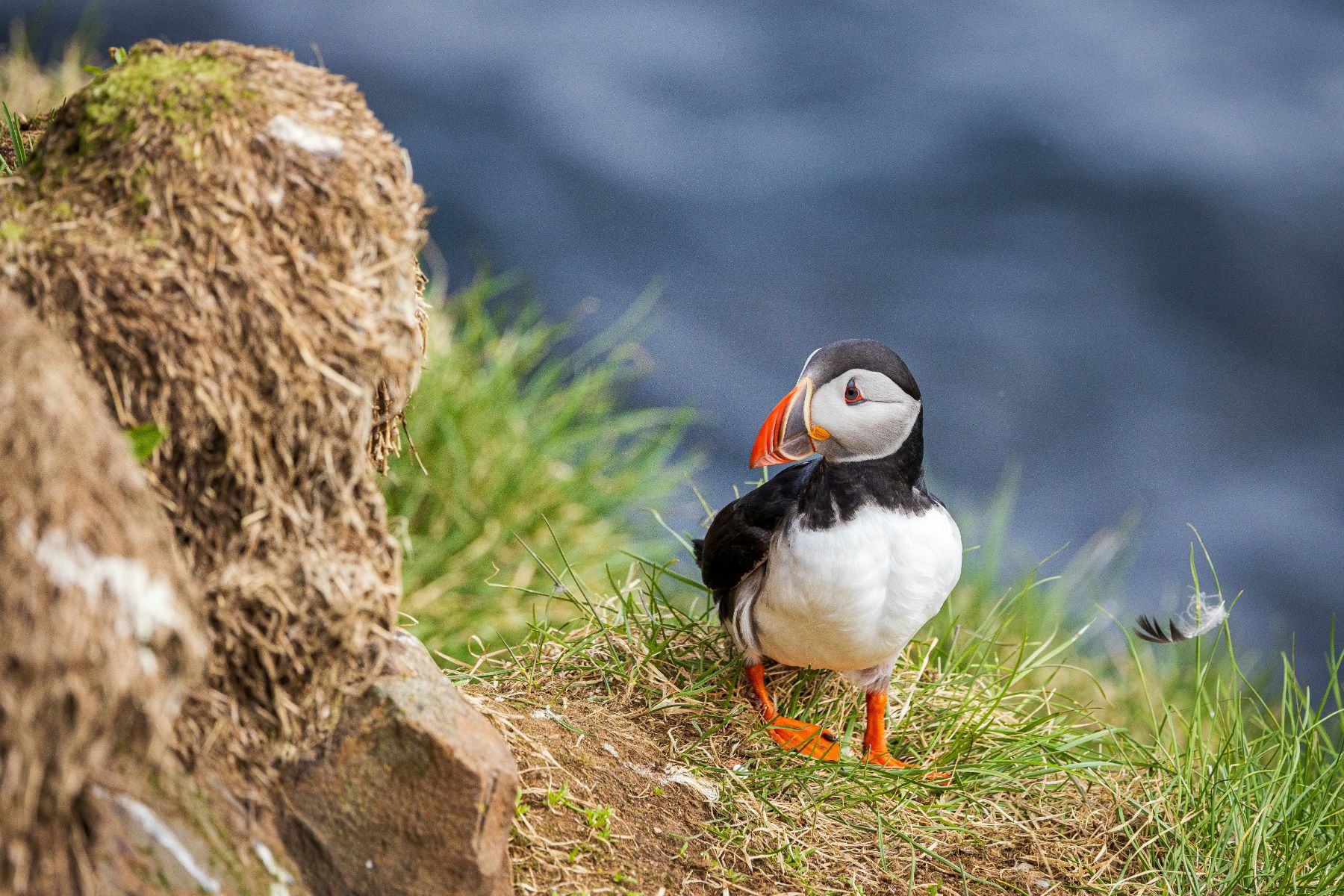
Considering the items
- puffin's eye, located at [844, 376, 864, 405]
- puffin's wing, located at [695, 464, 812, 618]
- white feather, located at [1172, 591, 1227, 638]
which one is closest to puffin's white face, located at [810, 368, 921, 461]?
puffin's eye, located at [844, 376, 864, 405]

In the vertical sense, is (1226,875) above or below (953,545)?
below

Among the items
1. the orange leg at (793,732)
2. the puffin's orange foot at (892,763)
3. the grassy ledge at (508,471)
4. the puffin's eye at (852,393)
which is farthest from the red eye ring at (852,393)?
the grassy ledge at (508,471)

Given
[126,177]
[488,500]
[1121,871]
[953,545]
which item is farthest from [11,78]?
[1121,871]

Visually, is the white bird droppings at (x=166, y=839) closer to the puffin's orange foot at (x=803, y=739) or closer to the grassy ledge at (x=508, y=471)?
the puffin's orange foot at (x=803, y=739)

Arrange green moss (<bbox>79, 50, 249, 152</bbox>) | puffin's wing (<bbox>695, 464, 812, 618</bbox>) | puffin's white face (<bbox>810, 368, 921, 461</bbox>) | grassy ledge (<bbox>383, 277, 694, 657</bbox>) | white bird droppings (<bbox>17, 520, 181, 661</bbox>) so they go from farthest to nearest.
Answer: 1. grassy ledge (<bbox>383, 277, 694, 657</bbox>)
2. puffin's wing (<bbox>695, 464, 812, 618</bbox>)
3. puffin's white face (<bbox>810, 368, 921, 461</bbox>)
4. green moss (<bbox>79, 50, 249, 152</bbox>)
5. white bird droppings (<bbox>17, 520, 181, 661</bbox>)

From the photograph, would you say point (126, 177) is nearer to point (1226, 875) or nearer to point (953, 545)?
point (953, 545)

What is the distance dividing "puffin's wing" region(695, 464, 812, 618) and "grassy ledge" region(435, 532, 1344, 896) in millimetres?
220

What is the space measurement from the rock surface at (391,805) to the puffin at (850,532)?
1.09 metres

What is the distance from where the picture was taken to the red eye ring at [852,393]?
2.83 metres

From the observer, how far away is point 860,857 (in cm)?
270

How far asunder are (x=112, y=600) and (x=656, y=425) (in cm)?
526

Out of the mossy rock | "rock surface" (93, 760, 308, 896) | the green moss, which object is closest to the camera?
"rock surface" (93, 760, 308, 896)

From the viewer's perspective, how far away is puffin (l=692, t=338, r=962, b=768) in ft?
9.30

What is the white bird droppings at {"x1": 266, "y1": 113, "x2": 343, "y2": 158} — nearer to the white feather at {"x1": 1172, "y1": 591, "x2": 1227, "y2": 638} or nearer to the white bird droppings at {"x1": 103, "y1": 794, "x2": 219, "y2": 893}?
the white bird droppings at {"x1": 103, "y1": 794, "x2": 219, "y2": 893}
